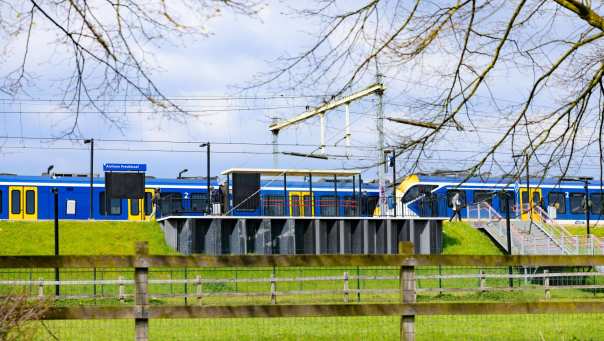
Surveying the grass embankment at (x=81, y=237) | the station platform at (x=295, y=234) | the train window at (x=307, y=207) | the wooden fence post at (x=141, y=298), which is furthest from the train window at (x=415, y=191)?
the wooden fence post at (x=141, y=298)

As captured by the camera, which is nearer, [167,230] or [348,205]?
[167,230]

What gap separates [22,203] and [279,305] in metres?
39.0

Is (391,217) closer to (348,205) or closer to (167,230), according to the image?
(348,205)

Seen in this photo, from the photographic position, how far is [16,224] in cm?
4097

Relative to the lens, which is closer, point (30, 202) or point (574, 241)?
point (574, 241)

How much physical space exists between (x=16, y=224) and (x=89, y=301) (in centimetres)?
1866

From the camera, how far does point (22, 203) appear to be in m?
46.0

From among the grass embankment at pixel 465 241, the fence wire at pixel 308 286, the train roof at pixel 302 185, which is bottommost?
the fence wire at pixel 308 286

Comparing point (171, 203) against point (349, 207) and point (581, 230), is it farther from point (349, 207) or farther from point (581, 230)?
point (581, 230)

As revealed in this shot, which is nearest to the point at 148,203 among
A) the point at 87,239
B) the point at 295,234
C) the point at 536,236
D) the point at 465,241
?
the point at 87,239

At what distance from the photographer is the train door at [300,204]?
45.6m

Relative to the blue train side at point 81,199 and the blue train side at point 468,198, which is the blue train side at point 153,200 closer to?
the blue train side at point 81,199

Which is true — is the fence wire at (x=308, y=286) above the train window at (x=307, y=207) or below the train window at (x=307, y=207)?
below

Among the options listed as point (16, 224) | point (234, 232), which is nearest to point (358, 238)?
point (234, 232)
